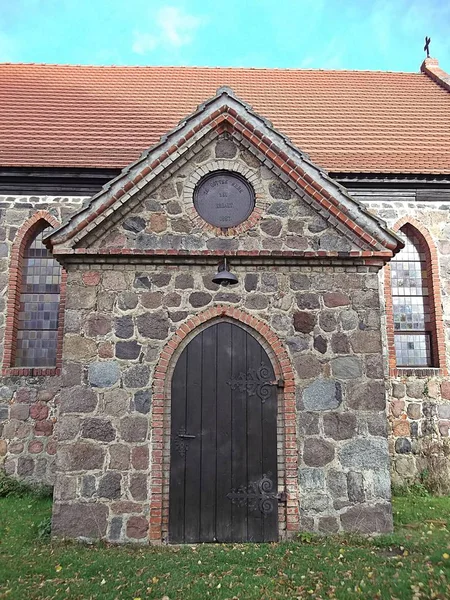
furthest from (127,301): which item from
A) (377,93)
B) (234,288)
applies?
(377,93)

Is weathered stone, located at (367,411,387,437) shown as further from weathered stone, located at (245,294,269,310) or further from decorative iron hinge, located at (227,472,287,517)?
weathered stone, located at (245,294,269,310)

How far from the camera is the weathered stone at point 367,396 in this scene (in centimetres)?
664

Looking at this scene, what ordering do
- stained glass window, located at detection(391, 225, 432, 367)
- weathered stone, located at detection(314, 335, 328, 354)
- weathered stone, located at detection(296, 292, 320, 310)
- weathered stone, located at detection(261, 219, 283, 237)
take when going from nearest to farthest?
1. weathered stone, located at detection(314, 335, 328, 354)
2. weathered stone, located at detection(296, 292, 320, 310)
3. weathered stone, located at detection(261, 219, 283, 237)
4. stained glass window, located at detection(391, 225, 432, 367)

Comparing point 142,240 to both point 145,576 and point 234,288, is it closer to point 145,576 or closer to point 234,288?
point 234,288

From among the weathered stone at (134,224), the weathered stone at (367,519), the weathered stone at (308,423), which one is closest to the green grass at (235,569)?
the weathered stone at (367,519)

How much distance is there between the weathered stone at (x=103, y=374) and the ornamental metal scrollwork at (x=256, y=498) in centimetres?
213

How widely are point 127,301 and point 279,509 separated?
3375 millimetres

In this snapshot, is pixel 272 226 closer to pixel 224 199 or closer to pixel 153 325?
pixel 224 199

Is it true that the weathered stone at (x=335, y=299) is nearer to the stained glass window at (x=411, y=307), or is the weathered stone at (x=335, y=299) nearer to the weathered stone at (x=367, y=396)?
the weathered stone at (x=367, y=396)

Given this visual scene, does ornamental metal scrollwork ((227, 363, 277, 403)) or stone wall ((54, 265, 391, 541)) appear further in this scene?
ornamental metal scrollwork ((227, 363, 277, 403))

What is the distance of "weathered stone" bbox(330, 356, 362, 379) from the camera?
22.0 ft

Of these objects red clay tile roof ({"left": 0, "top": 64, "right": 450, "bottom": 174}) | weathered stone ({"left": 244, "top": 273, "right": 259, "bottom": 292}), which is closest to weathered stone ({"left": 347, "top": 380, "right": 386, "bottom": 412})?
weathered stone ({"left": 244, "top": 273, "right": 259, "bottom": 292})

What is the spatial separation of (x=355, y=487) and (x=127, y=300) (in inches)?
153

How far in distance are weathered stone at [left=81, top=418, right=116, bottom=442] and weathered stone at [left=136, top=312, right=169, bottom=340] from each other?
4.12ft
